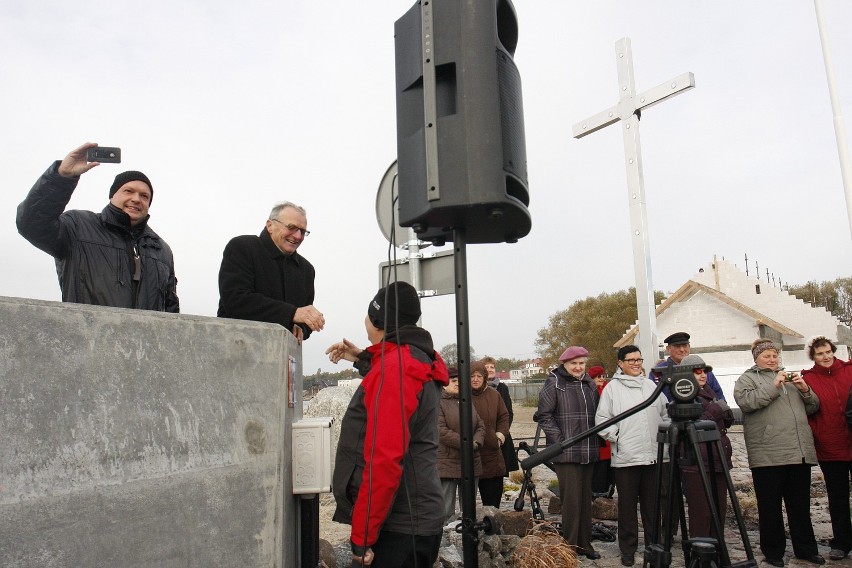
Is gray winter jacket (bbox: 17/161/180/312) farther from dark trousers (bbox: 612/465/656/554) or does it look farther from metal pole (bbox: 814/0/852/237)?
metal pole (bbox: 814/0/852/237)

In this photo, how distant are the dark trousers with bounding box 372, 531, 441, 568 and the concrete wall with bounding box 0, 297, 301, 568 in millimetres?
380

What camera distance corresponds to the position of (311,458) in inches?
104

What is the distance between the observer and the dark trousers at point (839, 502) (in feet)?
17.5

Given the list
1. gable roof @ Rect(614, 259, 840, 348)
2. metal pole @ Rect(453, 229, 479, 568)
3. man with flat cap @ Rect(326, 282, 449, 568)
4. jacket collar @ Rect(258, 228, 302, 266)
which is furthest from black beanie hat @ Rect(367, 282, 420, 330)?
gable roof @ Rect(614, 259, 840, 348)

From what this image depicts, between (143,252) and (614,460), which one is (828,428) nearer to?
(614,460)

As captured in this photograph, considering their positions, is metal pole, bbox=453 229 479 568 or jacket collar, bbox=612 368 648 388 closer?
metal pole, bbox=453 229 479 568

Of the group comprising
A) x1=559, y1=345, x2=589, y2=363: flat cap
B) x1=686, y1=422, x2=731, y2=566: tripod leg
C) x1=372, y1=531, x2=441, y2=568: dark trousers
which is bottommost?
x1=372, y1=531, x2=441, y2=568: dark trousers

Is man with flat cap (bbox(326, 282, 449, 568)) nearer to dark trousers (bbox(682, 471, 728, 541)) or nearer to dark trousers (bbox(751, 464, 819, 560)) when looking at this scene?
dark trousers (bbox(682, 471, 728, 541))

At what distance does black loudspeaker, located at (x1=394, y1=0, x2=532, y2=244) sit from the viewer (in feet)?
7.43

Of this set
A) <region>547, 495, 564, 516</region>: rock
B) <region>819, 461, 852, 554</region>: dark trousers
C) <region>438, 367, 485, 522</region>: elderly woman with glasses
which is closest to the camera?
<region>819, 461, 852, 554</region>: dark trousers

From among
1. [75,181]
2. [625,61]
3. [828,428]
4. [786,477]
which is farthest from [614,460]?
[75,181]

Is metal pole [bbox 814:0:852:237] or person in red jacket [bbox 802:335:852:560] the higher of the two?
metal pole [bbox 814:0:852:237]

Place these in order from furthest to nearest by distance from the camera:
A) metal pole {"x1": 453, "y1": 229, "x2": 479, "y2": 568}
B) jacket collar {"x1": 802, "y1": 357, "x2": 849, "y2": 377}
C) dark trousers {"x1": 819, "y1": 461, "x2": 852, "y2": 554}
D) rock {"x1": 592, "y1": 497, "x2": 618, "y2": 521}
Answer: rock {"x1": 592, "y1": 497, "x2": 618, "y2": 521} → jacket collar {"x1": 802, "y1": 357, "x2": 849, "y2": 377} → dark trousers {"x1": 819, "y1": 461, "x2": 852, "y2": 554} → metal pole {"x1": 453, "y1": 229, "x2": 479, "y2": 568}

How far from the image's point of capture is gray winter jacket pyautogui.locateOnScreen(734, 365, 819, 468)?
5.27m
